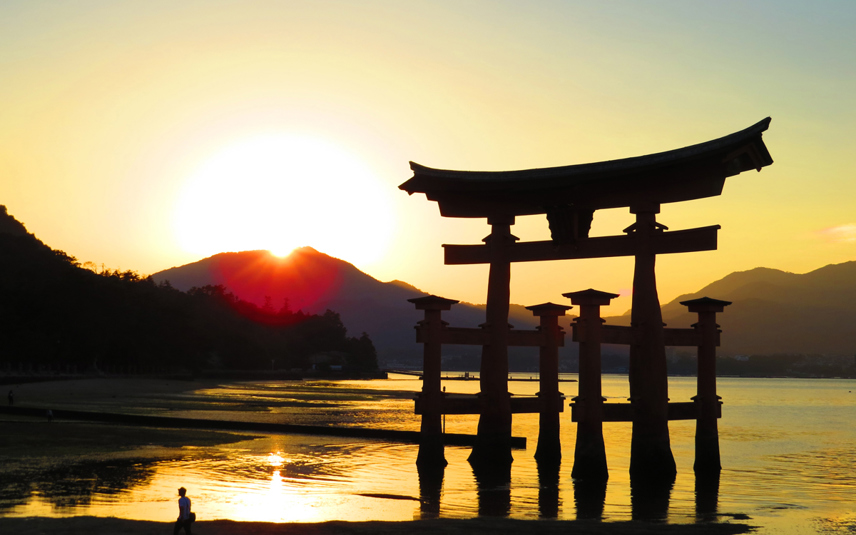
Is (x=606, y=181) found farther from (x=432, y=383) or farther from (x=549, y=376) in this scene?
(x=432, y=383)

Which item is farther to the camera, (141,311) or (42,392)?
(141,311)

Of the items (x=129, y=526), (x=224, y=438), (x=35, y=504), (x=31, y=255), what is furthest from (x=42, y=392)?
(x=31, y=255)

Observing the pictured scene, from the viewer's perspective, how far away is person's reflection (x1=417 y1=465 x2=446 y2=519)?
17750 mm

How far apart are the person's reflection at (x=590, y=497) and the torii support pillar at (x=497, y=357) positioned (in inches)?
117

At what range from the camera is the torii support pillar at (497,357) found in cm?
2305

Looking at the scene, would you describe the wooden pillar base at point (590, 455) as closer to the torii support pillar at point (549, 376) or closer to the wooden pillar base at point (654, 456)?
the wooden pillar base at point (654, 456)

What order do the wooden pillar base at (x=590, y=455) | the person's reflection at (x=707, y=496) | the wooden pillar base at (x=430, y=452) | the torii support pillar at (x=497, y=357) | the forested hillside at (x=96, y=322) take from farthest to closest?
the forested hillside at (x=96, y=322), the torii support pillar at (x=497, y=357), the wooden pillar base at (x=430, y=452), the wooden pillar base at (x=590, y=455), the person's reflection at (x=707, y=496)

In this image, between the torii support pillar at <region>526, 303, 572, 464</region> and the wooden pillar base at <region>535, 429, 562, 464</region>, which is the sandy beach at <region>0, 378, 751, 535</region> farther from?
the wooden pillar base at <region>535, 429, 562, 464</region>

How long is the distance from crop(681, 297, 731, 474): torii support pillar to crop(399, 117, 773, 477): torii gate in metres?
1.95

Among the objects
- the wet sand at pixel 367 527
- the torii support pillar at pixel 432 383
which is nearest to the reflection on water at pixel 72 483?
the wet sand at pixel 367 527

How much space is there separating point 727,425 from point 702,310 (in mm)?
45703

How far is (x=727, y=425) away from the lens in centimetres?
6331

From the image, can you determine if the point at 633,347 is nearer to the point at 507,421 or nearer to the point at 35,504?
the point at 507,421

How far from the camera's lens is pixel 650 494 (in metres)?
20.0
